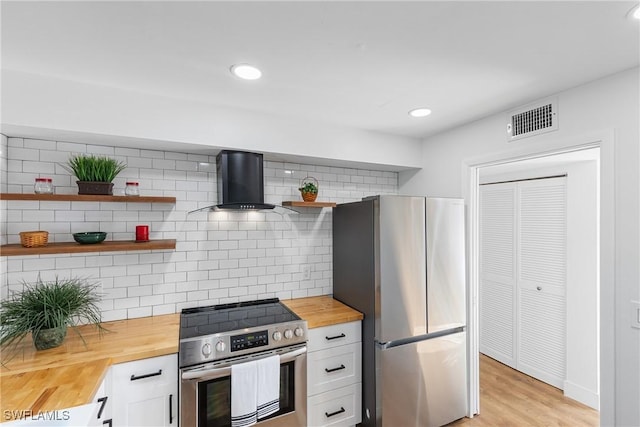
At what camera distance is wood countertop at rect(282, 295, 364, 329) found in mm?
2217

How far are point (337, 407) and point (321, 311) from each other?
0.69 meters

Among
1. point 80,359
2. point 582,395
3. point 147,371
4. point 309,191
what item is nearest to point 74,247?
point 80,359

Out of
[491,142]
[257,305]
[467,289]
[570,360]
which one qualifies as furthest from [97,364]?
[570,360]

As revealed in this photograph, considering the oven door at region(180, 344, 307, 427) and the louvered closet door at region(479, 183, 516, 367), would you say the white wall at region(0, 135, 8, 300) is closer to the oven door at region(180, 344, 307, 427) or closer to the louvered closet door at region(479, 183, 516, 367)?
the oven door at region(180, 344, 307, 427)

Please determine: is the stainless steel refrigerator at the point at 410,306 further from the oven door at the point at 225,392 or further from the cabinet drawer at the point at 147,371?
the cabinet drawer at the point at 147,371

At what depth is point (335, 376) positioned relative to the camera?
2.24 meters

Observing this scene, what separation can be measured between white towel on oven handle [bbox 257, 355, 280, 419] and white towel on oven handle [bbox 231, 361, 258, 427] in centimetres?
3

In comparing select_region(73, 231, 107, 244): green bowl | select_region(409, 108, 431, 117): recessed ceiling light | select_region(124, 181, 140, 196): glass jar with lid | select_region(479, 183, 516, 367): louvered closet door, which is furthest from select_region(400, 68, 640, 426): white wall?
select_region(73, 231, 107, 244): green bowl

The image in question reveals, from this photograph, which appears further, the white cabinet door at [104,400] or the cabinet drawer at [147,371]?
the cabinet drawer at [147,371]

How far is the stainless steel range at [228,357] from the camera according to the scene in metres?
1.74

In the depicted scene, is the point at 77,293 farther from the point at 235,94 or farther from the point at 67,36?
the point at 235,94

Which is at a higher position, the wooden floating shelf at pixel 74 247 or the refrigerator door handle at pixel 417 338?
the wooden floating shelf at pixel 74 247

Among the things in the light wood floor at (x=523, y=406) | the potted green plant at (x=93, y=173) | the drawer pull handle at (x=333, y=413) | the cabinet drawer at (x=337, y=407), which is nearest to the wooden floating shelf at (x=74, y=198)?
the potted green plant at (x=93, y=173)

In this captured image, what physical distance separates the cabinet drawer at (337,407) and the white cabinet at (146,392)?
3.00 ft
